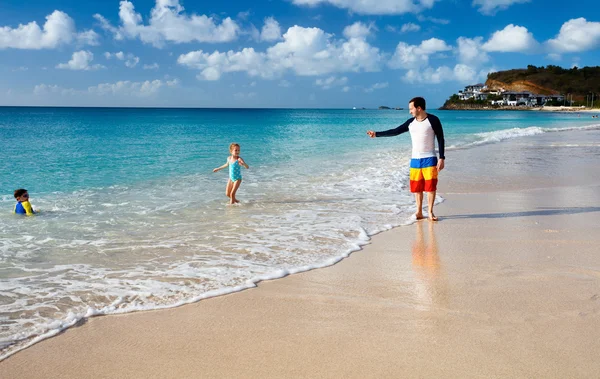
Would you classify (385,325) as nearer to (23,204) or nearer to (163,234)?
(163,234)

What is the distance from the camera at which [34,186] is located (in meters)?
12.5

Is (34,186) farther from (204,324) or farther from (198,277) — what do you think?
(204,324)

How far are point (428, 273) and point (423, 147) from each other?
3.00 metres

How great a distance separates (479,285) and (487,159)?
14.0m

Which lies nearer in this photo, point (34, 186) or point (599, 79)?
point (34, 186)

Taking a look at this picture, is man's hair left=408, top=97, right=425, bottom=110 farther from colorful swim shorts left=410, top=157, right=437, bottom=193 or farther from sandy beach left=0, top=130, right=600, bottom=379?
sandy beach left=0, top=130, right=600, bottom=379

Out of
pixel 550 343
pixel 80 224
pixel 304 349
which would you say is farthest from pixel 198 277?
pixel 80 224

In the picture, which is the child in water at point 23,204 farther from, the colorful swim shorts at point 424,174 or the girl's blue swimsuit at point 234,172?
the colorful swim shorts at point 424,174

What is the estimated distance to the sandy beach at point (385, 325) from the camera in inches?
119

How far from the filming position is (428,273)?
191 inches

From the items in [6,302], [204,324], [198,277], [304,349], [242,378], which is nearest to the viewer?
[242,378]

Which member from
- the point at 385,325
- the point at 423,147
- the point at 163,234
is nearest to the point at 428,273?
the point at 385,325

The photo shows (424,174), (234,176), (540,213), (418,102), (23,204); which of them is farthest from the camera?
(234,176)

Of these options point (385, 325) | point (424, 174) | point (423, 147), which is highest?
point (423, 147)
